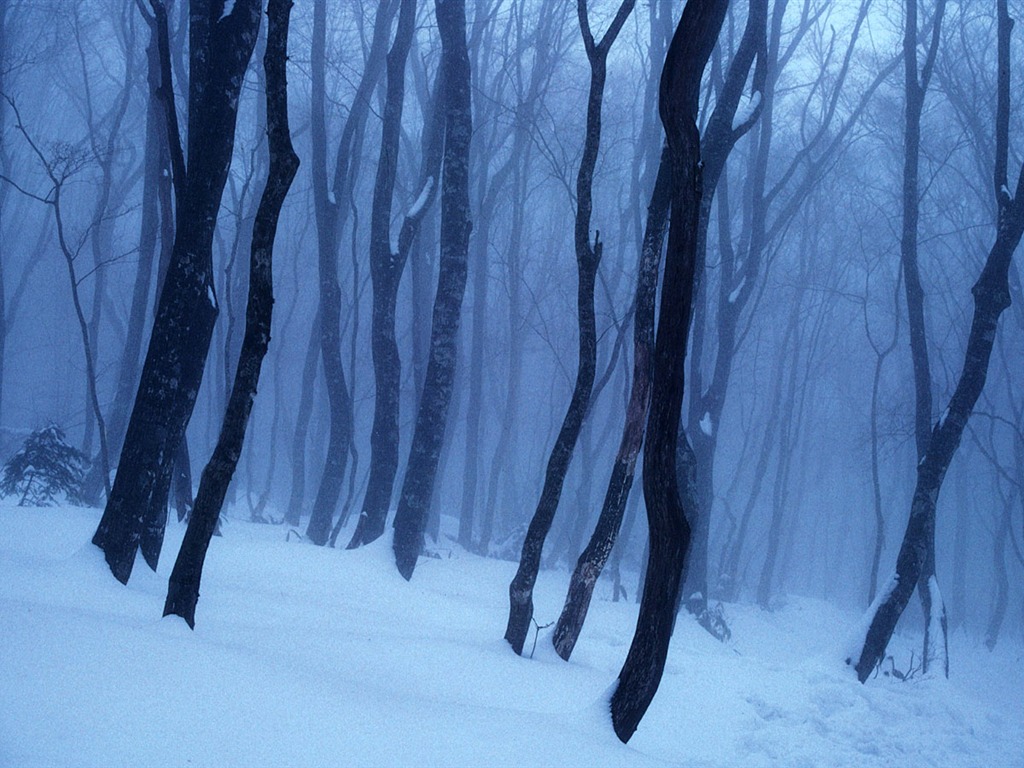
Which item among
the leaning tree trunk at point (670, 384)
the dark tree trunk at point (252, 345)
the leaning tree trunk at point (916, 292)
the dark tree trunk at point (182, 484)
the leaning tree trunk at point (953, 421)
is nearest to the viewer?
the leaning tree trunk at point (670, 384)

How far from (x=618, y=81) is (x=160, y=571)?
20.5 m

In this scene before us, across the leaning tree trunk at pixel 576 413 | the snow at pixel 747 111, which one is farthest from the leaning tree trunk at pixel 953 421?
the leaning tree trunk at pixel 576 413

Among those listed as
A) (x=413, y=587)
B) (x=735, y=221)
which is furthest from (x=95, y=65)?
(x=413, y=587)

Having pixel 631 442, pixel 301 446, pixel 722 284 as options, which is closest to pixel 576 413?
pixel 631 442

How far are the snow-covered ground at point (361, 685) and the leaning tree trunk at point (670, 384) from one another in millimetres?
315

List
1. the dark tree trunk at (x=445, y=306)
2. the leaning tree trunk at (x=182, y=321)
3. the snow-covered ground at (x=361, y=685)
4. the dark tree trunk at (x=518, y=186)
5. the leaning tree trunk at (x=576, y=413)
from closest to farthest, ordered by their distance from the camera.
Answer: the snow-covered ground at (x=361, y=685), the leaning tree trunk at (x=182, y=321), the leaning tree trunk at (x=576, y=413), the dark tree trunk at (x=445, y=306), the dark tree trunk at (x=518, y=186)

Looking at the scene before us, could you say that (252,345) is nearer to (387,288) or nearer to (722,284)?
(387,288)

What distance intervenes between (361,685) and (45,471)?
11993 millimetres

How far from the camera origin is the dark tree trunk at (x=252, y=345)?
4387 mm

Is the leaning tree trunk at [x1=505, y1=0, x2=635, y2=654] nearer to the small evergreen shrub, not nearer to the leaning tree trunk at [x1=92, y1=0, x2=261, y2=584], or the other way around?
the leaning tree trunk at [x1=92, y1=0, x2=261, y2=584]

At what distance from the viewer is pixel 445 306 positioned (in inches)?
400

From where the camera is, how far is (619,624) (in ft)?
36.2

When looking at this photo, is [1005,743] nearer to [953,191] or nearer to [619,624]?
[619,624]

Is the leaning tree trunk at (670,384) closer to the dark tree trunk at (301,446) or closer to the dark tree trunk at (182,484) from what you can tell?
the dark tree trunk at (182,484)
